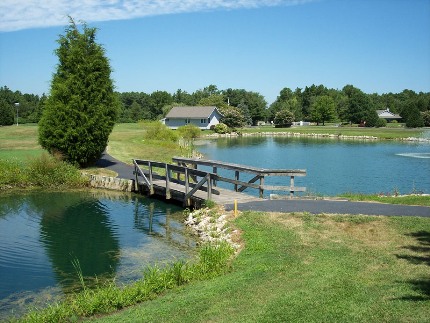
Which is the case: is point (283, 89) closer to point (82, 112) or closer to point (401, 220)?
point (82, 112)

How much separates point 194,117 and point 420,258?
278 feet

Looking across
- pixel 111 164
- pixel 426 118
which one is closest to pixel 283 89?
pixel 426 118

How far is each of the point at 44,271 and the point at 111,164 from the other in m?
19.8

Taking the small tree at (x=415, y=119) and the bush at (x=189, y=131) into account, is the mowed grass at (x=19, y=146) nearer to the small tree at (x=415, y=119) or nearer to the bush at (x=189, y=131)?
the bush at (x=189, y=131)

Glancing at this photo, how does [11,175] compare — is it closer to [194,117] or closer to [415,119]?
[194,117]

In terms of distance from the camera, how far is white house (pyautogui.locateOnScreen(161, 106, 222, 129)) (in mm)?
94250

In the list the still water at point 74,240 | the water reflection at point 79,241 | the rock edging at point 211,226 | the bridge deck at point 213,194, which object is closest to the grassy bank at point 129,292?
the still water at point 74,240

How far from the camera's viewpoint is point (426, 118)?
103875 millimetres

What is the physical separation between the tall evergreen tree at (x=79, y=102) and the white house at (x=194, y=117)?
2537 inches

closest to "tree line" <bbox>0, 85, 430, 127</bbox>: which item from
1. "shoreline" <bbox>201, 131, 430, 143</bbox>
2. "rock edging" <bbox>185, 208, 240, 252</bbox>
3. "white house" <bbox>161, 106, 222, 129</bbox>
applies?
"white house" <bbox>161, 106, 222, 129</bbox>

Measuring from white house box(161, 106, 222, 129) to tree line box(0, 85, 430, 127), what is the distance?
11.5ft

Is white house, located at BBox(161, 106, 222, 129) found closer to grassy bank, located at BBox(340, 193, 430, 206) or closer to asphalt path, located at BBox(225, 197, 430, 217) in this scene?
grassy bank, located at BBox(340, 193, 430, 206)

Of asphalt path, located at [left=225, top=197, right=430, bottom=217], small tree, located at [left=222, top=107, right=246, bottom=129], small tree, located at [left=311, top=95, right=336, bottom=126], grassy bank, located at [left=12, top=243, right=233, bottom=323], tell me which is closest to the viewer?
grassy bank, located at [left=12, top=243, right=233, bottom=323]

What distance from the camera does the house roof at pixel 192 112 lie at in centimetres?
9400
